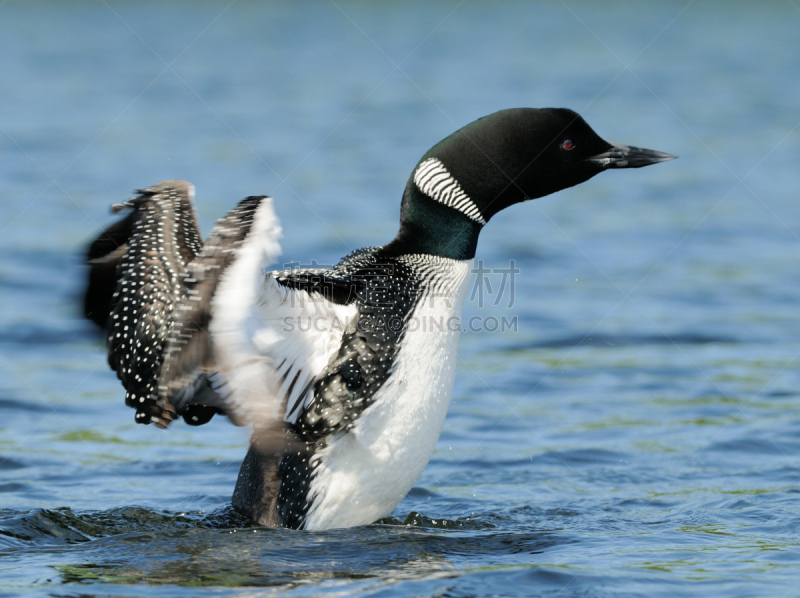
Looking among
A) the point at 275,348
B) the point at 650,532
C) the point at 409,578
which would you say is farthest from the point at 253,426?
the point at 650,532

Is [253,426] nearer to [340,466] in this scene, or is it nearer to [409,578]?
[340,466]

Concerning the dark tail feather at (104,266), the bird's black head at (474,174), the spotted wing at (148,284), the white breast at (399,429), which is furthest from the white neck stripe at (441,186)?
the dark tail feather at (104,266)

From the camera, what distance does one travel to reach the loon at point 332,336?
13.9 feet

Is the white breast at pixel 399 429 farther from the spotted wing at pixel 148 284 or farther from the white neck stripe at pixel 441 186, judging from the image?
the spotted wing at pixel 148 284

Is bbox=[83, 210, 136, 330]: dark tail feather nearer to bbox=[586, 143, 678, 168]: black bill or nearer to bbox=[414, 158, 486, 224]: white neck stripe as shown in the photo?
bbox=[414, 158, 486, 224]: white neck stripe

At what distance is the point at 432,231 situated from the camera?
15.6 ft

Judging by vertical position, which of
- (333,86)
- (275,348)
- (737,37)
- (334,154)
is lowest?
(275,348)

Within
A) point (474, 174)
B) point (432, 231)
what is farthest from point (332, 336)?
point (474, 174)

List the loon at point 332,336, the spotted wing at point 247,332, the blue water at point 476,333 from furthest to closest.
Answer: the blue water at point 476,333, the loon at point 332,336, the spotted wing at point 247,332

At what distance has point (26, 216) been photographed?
11812 millimetres

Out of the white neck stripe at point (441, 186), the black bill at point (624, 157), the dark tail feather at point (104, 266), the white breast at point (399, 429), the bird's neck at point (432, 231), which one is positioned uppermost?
the black bill at point (624, 157)

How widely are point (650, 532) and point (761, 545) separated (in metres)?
0.48

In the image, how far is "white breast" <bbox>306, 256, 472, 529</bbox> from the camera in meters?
4.43

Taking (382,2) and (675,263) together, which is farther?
(382,2)
